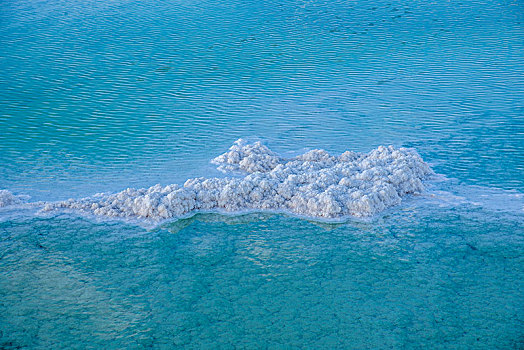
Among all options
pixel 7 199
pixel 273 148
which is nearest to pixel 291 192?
pixel 273 148

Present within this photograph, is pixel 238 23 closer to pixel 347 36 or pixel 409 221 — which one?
pixel 347 36

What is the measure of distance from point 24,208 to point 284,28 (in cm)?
792

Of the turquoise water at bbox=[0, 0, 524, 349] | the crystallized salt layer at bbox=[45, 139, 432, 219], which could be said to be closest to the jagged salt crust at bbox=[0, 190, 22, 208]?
the turquoise water at bbox=[0, 0, 524, 349]

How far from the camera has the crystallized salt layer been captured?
16.9 ft

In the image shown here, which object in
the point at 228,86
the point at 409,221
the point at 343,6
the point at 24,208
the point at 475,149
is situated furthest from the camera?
the point at 343,6

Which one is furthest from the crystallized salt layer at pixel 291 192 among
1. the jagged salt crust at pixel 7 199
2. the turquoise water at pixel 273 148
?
the jagged salt crust at pixel 7 199

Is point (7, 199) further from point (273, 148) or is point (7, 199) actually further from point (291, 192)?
point (273, 148)

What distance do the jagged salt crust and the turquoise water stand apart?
0.19 meters

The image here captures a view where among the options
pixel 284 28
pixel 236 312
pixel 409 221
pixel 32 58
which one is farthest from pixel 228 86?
pixel 236 312

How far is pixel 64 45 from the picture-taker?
11.3 m

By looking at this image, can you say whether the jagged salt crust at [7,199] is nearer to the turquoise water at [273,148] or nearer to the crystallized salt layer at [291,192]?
the turquoise water at [273,148]

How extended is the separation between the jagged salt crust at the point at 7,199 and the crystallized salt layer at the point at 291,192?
1.44 feet

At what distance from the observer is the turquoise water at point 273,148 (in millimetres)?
3799

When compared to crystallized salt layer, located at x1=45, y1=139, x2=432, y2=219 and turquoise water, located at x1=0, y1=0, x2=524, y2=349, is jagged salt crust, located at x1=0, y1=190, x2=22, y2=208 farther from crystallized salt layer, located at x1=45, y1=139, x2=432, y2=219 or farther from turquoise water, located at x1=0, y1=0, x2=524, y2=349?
crystallized salt layer, located at x1=45, y1=139, x2=432, y2=219
